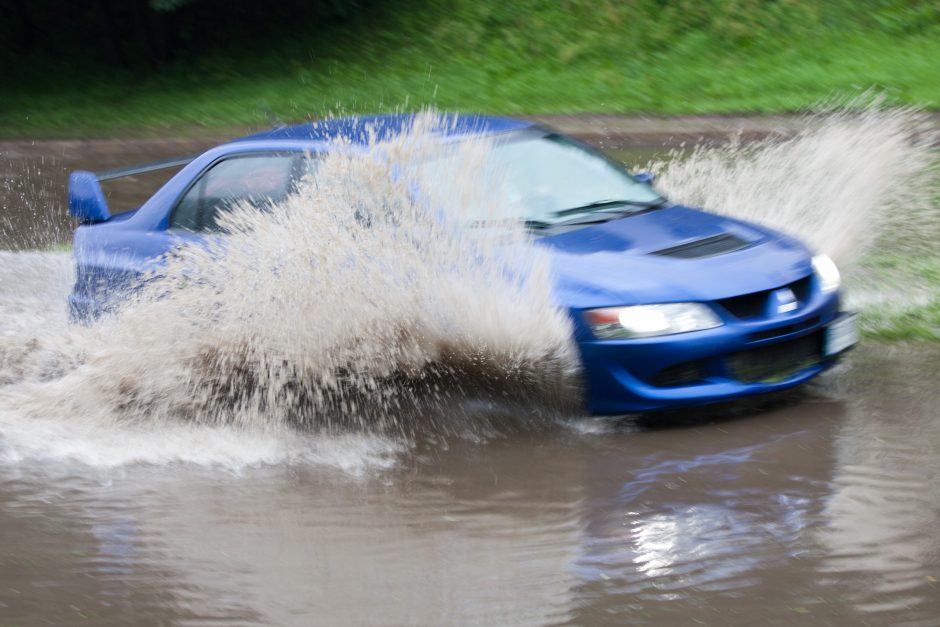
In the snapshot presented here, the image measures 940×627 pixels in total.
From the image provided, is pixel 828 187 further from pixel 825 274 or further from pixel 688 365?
pixel 688 365

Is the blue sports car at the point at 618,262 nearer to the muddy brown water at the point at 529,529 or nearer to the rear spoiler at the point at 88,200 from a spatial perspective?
the rear spoiler at the point at 88,200

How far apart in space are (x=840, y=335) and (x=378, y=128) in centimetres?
262

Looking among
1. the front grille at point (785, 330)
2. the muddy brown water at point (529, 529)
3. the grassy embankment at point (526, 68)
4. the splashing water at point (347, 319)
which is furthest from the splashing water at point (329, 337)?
the grassy embankment at point (526, 68)

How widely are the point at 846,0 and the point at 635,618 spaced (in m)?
19.3

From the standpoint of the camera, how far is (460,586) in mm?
4219

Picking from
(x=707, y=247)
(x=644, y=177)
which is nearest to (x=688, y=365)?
(x=707, y=247)

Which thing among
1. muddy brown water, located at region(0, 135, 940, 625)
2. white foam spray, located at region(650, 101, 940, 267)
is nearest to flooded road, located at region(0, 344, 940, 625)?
muddy brown water, located at region(0, 135, 940, 625)

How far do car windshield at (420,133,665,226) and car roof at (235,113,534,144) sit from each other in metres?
0.16

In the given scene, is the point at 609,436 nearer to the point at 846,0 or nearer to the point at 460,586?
the point at 460,586

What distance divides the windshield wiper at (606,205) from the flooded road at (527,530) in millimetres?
1145

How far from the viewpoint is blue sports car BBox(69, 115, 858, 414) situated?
5555 mm

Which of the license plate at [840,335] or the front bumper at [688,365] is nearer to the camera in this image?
the front bumper at [688,365]

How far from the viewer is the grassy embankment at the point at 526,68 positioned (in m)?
18.8

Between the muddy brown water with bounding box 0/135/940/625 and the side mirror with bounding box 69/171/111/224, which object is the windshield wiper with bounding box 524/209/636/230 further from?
the side mirror with bounding box 69/171/111/224
